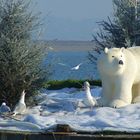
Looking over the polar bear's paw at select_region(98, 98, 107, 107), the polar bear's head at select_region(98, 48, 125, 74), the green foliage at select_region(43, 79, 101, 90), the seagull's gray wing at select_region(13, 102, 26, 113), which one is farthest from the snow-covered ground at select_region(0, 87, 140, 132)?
the green foliage at select_region(43, 79, 101, 90)

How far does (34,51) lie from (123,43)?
6551 millimetres

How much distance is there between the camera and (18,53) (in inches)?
430

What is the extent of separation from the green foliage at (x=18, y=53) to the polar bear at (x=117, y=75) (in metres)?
1.34

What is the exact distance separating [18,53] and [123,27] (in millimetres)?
7272

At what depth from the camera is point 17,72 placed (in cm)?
1095

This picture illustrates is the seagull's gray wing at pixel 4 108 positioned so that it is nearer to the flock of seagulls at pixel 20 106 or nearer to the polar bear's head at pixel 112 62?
the flock of seagulls at pixel 20 106

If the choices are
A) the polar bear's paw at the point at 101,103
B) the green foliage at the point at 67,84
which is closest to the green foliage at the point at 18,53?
the polar bear's paw at the point at 101,103

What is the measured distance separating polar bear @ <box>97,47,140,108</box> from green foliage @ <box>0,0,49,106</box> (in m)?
1.34

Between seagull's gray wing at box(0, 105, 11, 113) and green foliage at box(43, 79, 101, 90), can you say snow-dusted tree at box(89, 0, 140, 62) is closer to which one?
green foliage at box(43, 79, 101, 90)

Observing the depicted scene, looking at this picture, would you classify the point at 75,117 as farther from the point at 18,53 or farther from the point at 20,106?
the point at 18,53

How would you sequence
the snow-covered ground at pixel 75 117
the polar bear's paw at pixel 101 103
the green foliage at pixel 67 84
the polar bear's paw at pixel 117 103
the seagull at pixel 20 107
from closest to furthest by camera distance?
the snow-covered ground at pixel 75 117 → the seagull at pixel 20 107 → the polar bear's paw at pixel 117 103 → the polar bear's paw at pixel 101 103 → the green foliage at pixel 67 84

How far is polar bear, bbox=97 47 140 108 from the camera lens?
403 inches

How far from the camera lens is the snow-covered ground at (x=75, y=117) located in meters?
8.63

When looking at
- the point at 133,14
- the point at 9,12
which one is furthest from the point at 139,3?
the point at 9,12
